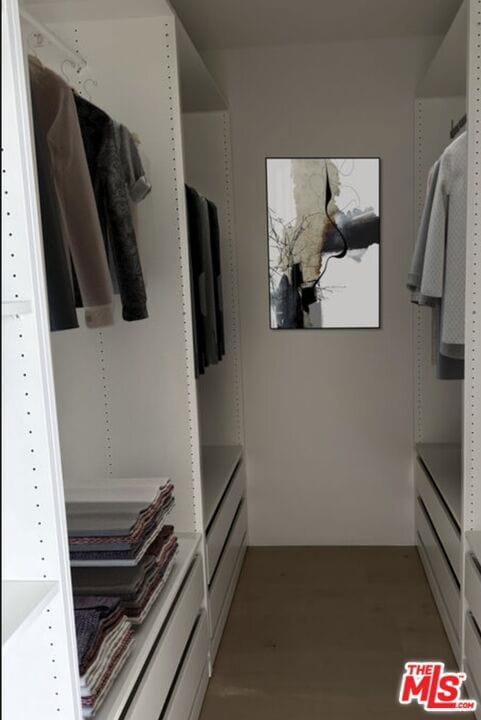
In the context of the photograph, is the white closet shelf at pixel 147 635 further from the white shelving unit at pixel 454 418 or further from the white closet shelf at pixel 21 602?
the white shelving unit at pixel 454 418

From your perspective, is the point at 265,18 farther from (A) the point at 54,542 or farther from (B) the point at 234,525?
(A) the point at 54,542

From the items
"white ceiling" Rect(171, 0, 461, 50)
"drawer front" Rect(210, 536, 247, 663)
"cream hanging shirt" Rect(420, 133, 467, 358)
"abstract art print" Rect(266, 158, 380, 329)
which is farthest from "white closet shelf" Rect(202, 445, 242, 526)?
"white ceiling" Rect(171, 0, 461, 50)

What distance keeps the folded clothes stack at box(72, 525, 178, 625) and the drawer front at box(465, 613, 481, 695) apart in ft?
3.25

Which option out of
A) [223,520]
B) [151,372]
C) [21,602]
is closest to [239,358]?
[223,520]

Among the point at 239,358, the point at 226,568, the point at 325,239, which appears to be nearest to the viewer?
the point at 226,568

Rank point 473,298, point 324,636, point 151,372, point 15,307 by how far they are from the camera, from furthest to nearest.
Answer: point 324,636 < point 151,372 < point 473,298 < point 15,307

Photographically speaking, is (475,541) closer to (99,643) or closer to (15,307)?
(99,643)

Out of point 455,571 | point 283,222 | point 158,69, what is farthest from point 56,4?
point 455,571

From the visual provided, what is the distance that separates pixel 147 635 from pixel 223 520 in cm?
109

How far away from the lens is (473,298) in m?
1.97

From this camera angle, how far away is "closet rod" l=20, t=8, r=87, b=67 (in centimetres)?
171

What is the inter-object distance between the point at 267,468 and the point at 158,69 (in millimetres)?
2087

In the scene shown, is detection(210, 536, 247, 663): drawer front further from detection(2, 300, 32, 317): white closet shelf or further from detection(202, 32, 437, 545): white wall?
detection(2, 300, 32, 317): white closet shelf

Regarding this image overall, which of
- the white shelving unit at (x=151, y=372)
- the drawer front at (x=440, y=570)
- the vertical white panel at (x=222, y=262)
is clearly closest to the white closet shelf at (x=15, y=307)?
the white shelving unit at (x=151, y=372)
